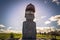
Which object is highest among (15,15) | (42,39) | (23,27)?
(15,15)

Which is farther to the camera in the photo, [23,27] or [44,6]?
[44,6]

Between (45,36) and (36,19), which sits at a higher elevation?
(36,19)

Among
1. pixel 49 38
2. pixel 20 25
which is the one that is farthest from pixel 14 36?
pixel 49 38

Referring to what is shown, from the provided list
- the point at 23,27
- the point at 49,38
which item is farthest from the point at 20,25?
the point at 49,38

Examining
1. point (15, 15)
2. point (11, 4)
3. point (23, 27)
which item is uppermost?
point (11, 4)

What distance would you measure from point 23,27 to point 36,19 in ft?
0.99

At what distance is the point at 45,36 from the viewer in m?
3.10

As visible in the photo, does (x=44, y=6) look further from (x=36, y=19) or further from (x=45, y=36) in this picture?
(x=45, y=36)

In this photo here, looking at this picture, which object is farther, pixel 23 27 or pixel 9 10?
pixel 9 10

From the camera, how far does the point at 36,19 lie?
123 inches

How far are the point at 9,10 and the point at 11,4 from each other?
12 centimetres

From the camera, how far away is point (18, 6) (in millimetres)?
3219

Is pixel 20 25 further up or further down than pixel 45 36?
further up

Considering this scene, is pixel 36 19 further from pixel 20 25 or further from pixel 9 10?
pixel 9 10
